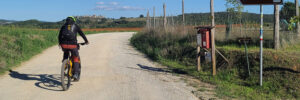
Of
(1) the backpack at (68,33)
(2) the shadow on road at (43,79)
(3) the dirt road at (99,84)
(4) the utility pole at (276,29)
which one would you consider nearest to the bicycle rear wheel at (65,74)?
(3) the dirt road at (99,84)

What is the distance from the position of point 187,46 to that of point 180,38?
6.63 feet

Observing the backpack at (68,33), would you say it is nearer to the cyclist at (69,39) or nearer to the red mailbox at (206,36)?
the cyclist at (69,39)

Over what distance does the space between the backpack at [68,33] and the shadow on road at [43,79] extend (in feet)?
4.14

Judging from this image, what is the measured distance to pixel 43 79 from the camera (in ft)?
29.3

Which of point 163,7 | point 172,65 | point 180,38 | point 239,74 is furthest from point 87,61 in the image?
point 163,7

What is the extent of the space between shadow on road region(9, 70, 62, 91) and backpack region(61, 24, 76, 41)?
1263 mm

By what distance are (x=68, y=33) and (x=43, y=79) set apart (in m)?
2.03

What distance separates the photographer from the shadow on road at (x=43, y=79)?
7946 millimetres

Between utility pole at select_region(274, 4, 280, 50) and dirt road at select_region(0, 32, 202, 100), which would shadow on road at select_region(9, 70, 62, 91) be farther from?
utility pole at select_region(274, 4, 280, 50)

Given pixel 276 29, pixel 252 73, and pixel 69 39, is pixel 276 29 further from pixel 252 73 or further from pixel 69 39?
pixel 69 39

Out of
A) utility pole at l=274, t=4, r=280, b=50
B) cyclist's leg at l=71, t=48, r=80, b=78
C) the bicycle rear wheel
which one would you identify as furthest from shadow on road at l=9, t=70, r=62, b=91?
utility pole at l=274, t=4, r=280, b=50

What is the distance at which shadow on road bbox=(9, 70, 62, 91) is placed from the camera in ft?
26.1

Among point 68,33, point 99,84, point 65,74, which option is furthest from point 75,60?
point 99,84

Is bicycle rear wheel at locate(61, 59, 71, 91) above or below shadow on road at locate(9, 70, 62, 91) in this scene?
above
